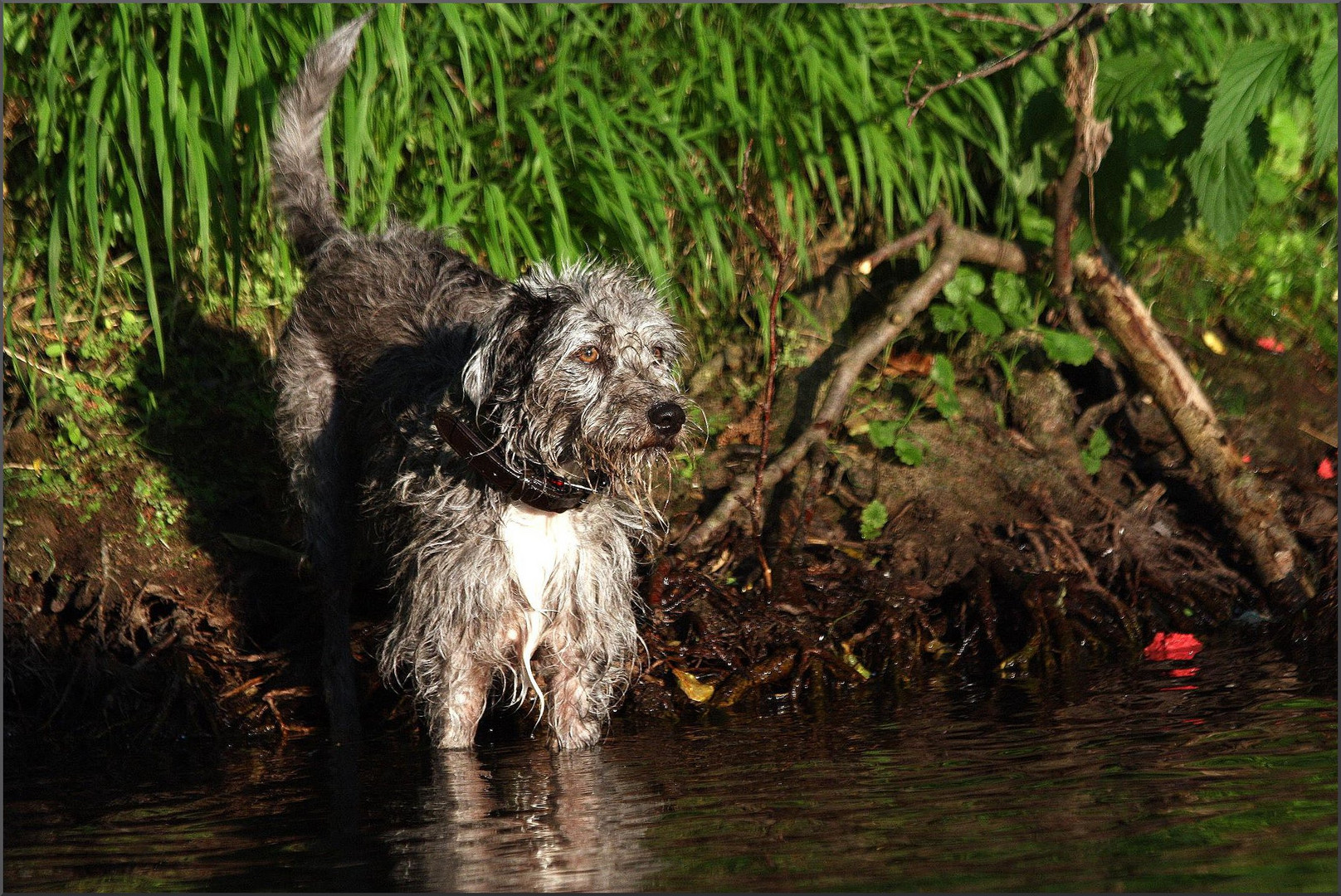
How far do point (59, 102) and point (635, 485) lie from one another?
11.1 feet

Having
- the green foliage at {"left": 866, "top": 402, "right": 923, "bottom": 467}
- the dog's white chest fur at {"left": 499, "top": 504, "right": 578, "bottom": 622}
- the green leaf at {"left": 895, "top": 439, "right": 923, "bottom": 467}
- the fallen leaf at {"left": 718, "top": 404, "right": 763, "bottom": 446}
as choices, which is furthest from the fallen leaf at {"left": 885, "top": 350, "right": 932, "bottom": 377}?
the dog's white chest fur at {"left": 499, "top": 504, "right": 578, "bottom": 622}

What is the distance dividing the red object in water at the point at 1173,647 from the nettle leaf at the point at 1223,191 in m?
1.60

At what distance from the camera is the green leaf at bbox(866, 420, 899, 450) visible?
610 centimetres

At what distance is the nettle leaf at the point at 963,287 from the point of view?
21.5 ft

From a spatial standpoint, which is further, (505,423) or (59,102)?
(59,102)

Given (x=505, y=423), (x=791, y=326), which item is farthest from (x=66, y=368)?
(x=791, y=326)

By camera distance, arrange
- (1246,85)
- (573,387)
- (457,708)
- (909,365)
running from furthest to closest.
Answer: (909,365), (1246,85), (457,708), (573,387)

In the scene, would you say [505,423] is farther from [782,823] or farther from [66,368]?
[66,368]

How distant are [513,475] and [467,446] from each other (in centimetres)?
18

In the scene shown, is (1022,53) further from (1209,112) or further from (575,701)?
(575,701)

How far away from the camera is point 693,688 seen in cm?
502

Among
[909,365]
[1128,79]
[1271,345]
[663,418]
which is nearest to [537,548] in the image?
[663,418]

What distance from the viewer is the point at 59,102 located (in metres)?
5.70

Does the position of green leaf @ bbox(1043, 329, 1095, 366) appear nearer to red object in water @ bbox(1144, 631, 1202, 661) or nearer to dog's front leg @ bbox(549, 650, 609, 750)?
red object in water @ bbox(1144, 631, 1202, 661)
